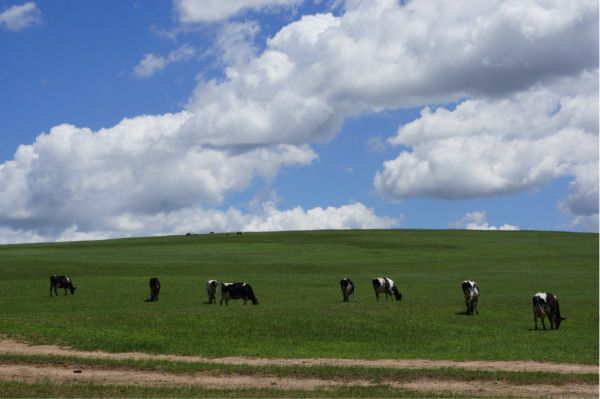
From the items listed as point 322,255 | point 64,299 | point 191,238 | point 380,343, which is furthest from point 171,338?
point 191,238

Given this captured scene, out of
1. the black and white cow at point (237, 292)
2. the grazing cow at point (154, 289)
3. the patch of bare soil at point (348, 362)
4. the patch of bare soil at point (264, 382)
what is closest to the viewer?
the patch of bare soil at point (264, 382)

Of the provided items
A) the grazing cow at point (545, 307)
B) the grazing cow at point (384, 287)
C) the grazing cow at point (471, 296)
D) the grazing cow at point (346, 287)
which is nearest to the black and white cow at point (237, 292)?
the grazing cow at point (346, 287)

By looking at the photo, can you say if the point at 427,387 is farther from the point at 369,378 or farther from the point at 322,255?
the point at 322,255

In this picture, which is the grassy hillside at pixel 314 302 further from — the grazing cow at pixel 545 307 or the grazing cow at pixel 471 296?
the grazing cow at pixel 471 296

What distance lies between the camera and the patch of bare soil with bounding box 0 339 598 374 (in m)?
25.8

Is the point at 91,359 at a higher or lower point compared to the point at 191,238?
lower

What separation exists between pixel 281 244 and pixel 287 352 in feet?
271

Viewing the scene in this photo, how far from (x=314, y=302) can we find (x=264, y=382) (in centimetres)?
2412

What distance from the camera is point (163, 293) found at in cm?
5359

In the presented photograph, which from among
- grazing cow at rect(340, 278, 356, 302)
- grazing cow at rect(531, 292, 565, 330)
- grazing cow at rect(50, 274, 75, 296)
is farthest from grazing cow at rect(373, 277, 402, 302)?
grazing cow at rect(50, 274, 75, 296)

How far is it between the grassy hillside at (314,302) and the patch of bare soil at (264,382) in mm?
5797

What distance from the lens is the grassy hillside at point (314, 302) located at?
31.4m

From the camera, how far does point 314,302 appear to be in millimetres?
46562

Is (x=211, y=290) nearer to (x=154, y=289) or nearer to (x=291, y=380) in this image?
(x=154, y=289)
